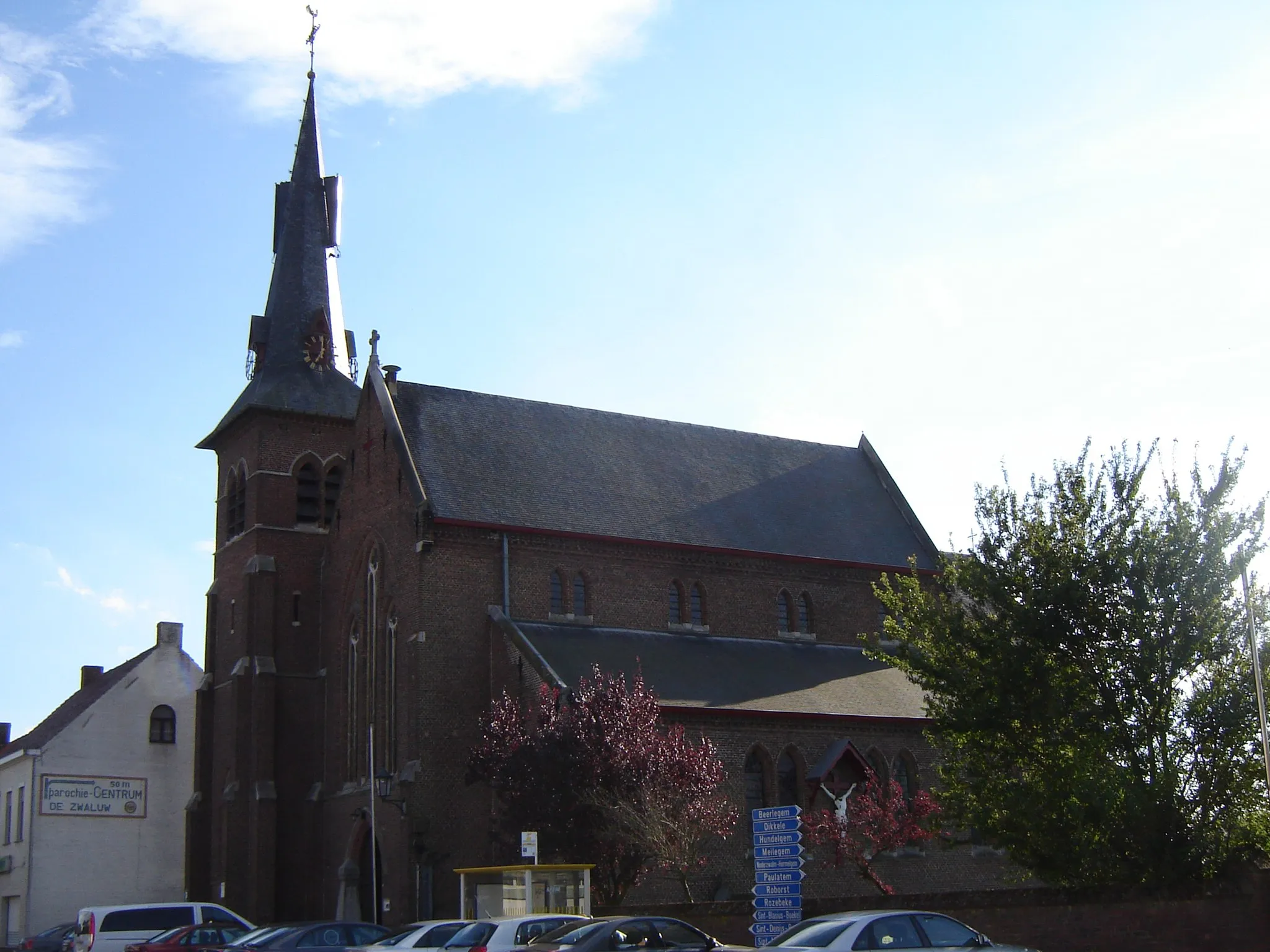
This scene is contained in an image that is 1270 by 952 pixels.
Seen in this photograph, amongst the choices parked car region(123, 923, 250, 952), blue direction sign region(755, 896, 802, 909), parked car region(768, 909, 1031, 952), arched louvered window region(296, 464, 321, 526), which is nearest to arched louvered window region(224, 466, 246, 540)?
arched louvered window region(296, 464, 321, 526)

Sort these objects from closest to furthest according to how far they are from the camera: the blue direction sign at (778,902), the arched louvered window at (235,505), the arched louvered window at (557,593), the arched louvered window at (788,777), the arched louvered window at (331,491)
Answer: the blue direction sign at (778,902)
the arched louvered window at (788,777)
the arched louvered window at (557,593)
the arched louvered window at (331,491)
the arched louvered window at (235,505)

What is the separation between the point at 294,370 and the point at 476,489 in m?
9.99

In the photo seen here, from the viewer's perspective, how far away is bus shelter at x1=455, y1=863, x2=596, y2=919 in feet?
83.3

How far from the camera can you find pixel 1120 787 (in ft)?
63.5

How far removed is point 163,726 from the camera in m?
49.7

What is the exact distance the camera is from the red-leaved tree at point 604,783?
2881cm

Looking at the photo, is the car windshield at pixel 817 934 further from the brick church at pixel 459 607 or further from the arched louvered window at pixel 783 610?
the arched louvered window at pixel 783 610

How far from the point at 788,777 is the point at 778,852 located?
1441 centimetres

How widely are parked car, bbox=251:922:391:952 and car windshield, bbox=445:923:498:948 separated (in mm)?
2909

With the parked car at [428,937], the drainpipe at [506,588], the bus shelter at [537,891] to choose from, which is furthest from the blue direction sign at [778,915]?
the drainpipe at [506,588]

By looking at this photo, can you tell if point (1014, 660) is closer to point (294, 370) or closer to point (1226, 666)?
point (1226, 666)

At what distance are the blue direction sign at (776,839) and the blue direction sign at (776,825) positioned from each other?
0.15 ft

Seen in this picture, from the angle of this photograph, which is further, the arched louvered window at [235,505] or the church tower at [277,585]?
the arched louvered window at [235,505]

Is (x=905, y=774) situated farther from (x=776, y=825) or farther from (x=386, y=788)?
(x=776, y=825)
